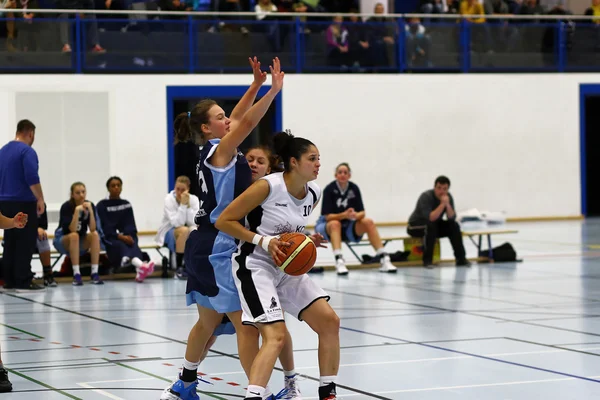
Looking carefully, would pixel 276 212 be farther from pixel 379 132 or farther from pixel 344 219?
pixel 379 132

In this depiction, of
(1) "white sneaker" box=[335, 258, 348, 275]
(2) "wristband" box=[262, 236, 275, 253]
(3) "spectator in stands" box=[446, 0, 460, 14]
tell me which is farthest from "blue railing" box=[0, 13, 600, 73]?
(2) "wristband" box=[262, 236, 275, 253]

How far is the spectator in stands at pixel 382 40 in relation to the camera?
22.7m

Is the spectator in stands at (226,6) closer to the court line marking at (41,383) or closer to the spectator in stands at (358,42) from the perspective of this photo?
the spectator in stands at (358,42)

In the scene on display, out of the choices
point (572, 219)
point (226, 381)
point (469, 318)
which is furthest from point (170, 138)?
point (226, 381)

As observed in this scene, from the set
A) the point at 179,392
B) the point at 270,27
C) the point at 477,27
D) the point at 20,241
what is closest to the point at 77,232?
the point at 20,241

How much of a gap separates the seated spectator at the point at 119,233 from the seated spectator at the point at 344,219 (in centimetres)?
249

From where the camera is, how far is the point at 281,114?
22750 millimetres

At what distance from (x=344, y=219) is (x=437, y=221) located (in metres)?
1.39

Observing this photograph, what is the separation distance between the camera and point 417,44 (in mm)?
23062

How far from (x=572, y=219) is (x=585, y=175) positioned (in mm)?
1270

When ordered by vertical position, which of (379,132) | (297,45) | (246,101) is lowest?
(246,101)

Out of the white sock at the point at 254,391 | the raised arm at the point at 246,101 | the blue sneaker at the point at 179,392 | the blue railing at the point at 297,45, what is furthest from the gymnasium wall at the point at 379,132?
the white sock at the point at 254,391

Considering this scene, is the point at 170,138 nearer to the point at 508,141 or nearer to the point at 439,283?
the point at 508,141

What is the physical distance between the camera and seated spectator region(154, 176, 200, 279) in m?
13.6
